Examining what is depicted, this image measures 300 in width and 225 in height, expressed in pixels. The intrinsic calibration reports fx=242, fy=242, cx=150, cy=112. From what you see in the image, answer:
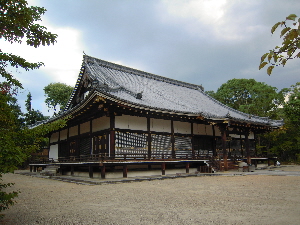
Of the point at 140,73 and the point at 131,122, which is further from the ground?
the point at 140,73

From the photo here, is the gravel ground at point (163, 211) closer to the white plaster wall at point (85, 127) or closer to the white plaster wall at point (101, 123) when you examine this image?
the white plaster wall at point (101, 123)

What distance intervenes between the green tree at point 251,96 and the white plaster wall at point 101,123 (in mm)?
26325

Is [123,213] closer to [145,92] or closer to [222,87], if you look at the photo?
[145,92]

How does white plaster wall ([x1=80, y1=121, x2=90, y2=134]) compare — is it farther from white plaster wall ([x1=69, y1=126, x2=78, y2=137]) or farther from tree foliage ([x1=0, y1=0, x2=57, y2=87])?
tree foliage ([x1=0, y1=0, x2=57, y2=87])

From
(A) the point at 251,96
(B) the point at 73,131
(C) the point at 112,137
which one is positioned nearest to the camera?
(C) the point at 112,137

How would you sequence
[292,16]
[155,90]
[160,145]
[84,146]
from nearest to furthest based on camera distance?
[292,16], [160,145], [84,146], [155,90]

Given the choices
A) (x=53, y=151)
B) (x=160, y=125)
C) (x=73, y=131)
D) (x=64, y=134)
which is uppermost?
(x=160, y=125)

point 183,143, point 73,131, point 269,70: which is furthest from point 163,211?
point 73,131

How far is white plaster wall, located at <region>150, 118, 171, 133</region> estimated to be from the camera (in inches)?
667

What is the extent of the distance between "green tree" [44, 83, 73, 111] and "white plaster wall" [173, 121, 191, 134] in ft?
99.4

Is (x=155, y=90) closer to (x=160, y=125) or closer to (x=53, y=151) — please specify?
(x=160, y=125)

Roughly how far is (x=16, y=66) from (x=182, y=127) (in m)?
14.8

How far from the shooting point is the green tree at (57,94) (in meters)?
43.7

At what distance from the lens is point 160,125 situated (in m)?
17.3
